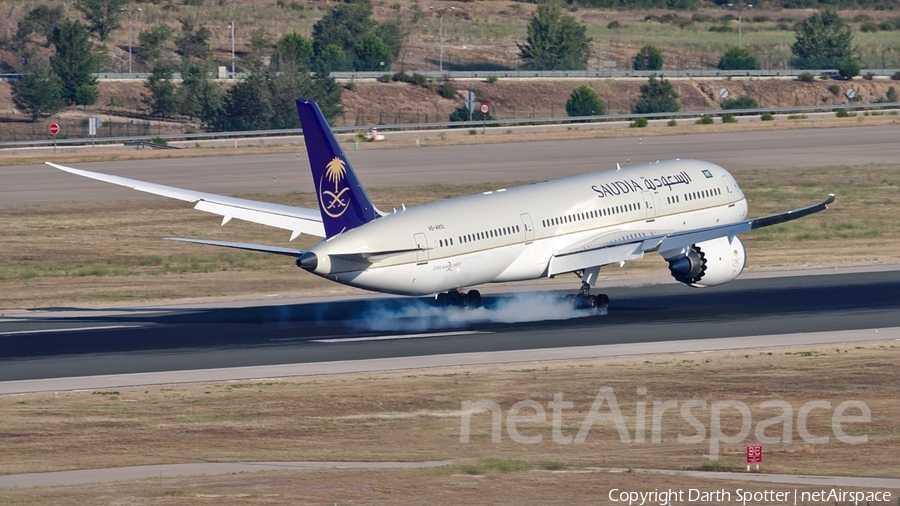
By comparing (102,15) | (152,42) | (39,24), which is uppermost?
(102,15)

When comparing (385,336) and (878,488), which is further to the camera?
(385,336)

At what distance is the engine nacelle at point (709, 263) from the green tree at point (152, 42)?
153 metres

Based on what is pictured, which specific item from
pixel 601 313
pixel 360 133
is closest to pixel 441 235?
pixel 601 313

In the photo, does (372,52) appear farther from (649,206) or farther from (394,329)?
(394,329)

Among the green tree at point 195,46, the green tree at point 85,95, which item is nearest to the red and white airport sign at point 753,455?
the green tree at point 85,95

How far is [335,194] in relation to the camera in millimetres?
41188

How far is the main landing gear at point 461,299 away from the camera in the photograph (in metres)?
47.9

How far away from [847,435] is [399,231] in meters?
16.9

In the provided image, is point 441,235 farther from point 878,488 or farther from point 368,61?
point 368,61

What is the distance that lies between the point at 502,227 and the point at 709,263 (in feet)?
26.6

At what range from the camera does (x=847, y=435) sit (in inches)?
1152

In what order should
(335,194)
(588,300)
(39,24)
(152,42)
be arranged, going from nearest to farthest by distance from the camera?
1. (335,194)
2. (588,300)
3. (152,42)
4. (39,24)

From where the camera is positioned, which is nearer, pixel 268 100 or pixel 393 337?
pixel 393 337

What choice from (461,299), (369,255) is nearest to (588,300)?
(461,299)
